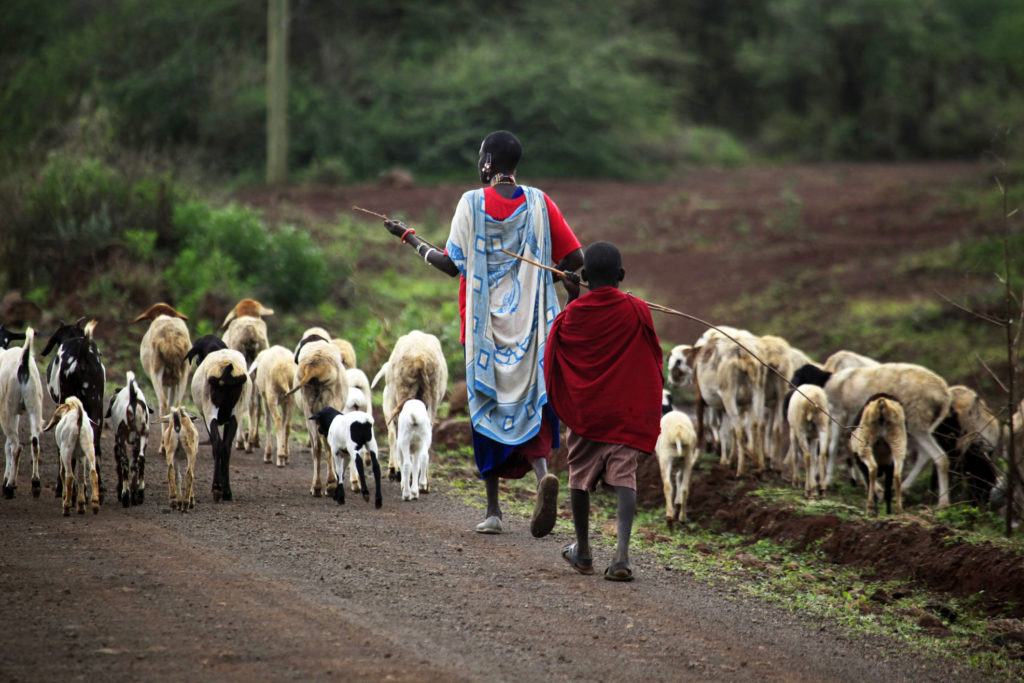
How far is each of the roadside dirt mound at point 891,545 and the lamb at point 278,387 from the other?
11.2 feet

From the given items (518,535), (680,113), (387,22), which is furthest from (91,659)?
(680,113)

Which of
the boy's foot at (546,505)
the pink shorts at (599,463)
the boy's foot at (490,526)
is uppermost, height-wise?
the pink shorts at (599,463)

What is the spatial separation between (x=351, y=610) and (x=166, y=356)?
161 inches

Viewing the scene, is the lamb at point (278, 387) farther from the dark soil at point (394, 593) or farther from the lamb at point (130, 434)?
the lamb at point (130, 434)

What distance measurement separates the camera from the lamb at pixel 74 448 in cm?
712

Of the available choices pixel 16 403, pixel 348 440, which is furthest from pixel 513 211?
pixel 16 403

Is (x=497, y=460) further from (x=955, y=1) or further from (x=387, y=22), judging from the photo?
(x=955, y=1)

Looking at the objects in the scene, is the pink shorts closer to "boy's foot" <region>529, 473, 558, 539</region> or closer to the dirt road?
"boy's foot" <region>529, 473, 558, 539</region>

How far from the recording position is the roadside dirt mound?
7.64m

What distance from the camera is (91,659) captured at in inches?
202

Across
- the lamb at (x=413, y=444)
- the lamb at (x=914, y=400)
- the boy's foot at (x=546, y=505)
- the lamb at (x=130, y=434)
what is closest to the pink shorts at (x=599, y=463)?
the boy's foot at (x=546, y=505)

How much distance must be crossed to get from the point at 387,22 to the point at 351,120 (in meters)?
4.70

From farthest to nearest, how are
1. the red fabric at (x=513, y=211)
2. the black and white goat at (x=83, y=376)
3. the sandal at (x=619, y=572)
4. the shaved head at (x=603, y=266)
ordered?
the black and white goat at (x=83, y=376)
the red fabric at (x=513, y=211)
the sandal at (x=619, y=572)
the shaved head at (x=603, y=266)

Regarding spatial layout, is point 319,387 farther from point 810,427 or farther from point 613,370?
point 810,427
